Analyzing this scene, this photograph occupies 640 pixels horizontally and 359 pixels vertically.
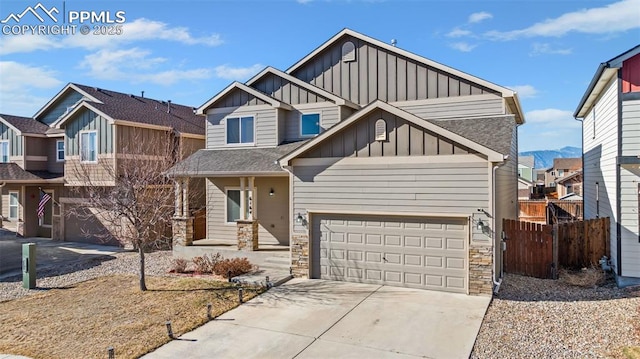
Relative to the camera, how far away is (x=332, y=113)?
16.0 meters

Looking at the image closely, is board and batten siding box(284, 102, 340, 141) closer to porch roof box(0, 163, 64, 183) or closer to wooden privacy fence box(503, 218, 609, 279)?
wooden privacy fence box(503, 218, 609, 279)

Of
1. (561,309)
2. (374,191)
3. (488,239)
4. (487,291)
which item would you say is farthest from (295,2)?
(561,309)

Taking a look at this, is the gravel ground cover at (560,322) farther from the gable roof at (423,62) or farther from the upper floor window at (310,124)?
the upper floor window at (310,124)

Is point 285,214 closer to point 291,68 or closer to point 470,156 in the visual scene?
point 291,68

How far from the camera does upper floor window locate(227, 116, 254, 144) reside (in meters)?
17.1

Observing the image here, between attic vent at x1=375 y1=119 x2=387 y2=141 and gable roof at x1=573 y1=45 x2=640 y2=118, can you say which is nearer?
gable roof at x1=573 y1=45 x2=640 y2=118

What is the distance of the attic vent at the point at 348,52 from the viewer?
1708 centimetres

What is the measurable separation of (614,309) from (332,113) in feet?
34.7

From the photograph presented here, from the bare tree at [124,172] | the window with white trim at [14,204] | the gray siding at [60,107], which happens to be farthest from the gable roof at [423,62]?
the window with white trim at [14,204]

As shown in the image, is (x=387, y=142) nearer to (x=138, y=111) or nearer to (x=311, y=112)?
(x=311, y=112)

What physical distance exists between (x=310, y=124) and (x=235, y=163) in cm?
333

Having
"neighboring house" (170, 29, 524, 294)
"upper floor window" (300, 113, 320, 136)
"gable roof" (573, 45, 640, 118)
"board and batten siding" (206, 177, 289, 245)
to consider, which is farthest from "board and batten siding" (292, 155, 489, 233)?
"gable roof" (573, 45, 640, 118)

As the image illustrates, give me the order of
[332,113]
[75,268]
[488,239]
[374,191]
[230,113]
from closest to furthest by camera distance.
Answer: [488,239] → [374,191] → [75,268] → [332,113] → [230,113]

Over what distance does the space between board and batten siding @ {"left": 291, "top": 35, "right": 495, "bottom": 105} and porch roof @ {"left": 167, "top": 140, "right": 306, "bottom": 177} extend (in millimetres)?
3210
